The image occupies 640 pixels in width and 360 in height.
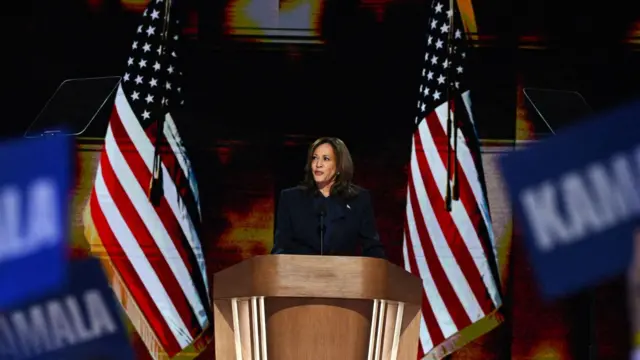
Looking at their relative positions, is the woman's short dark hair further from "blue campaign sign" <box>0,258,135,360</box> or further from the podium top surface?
"blue campaign sign" <box>0,258,135,360</box>

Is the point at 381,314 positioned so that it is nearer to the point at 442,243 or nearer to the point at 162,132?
the point at 442,243

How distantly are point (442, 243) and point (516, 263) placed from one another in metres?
0.39

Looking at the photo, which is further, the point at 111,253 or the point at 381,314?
the point at 111,253

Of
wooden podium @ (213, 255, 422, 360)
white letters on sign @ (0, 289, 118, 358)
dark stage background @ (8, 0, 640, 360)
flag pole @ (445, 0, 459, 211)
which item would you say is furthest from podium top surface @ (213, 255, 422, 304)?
white letters on sign @ (0, 289, 118, 358)

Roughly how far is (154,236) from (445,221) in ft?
4.87

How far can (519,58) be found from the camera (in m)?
4.96

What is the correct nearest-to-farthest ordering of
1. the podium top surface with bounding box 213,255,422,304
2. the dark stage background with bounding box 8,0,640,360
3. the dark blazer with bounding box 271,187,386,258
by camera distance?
the podium top surface with bounding box 213,255,422,304
the dark blazer with bounding box 271,187,386,258
the dark stage background with bounding box 8,0,640,360

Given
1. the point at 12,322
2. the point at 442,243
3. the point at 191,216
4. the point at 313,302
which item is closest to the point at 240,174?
the point at 191,216

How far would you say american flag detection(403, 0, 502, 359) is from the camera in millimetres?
4930

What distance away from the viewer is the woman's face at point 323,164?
12.0 feet

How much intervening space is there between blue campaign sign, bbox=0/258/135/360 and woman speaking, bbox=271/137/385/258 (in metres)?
1.62

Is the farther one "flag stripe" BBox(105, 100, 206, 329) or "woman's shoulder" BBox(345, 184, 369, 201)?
"flag stripe" BBox(105, 100, 206, 329)

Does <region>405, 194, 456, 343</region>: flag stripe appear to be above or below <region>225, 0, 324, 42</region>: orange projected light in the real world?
below

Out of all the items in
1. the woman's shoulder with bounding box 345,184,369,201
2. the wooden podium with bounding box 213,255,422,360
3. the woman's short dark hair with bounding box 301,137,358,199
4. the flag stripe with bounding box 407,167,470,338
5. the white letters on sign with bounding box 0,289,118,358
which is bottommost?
the white letters on sign with bounding box 0,289,118,358
